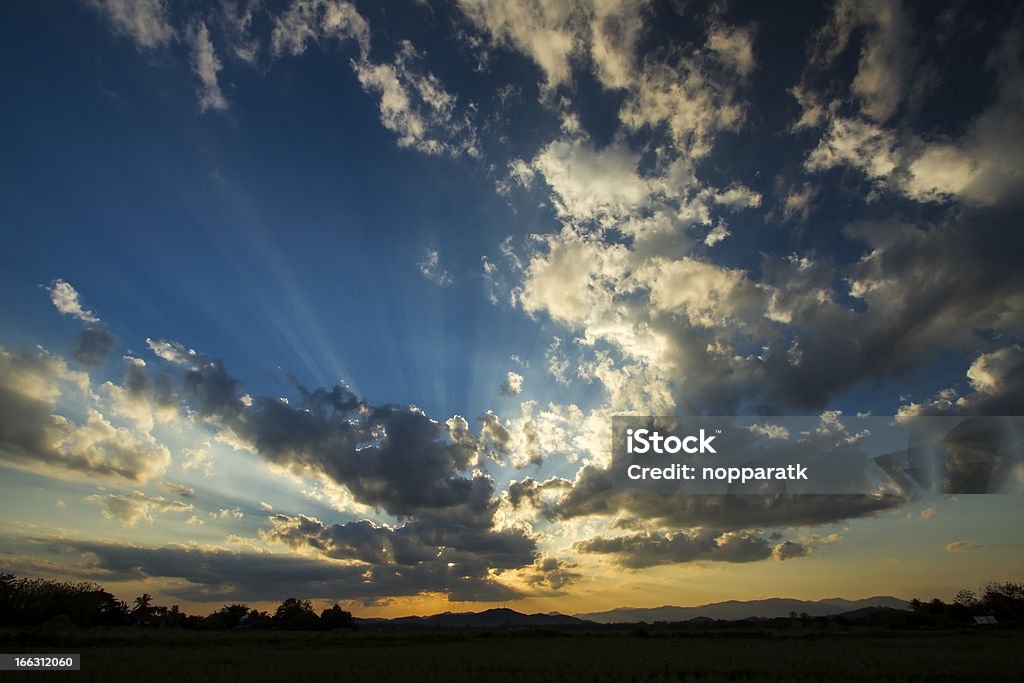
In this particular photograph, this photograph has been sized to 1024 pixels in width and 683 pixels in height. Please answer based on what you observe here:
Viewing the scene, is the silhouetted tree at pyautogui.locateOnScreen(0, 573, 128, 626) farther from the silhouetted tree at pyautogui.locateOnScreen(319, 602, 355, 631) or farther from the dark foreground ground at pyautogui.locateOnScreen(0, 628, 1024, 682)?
the dark foreground ground at pyautogui.locateOnScreen(0, 628, 1024, 682)

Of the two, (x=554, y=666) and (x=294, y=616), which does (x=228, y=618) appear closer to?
(x=294, y=616)

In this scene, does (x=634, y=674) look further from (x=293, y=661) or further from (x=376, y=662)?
(x=293, y=661)

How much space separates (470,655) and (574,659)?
11.3 metres

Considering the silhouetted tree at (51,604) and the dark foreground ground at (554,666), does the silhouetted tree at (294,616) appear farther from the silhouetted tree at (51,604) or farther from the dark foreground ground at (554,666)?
the dark foreground ground at (554,666)

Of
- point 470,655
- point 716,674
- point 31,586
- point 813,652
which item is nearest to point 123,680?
point 470,655

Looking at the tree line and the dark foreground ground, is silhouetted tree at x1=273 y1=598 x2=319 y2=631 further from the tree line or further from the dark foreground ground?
the dark foreground ground

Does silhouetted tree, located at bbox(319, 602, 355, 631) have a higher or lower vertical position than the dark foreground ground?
lower

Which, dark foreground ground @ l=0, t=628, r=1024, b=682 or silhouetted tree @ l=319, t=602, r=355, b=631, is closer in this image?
dark foreground ground @ l=0, t=628, r=1024, b=682

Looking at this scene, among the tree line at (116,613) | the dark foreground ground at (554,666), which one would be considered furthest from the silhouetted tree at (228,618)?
the dark foreground ground at (554,666)

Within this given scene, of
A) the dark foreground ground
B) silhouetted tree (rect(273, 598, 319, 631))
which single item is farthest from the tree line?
the dark foreground ground

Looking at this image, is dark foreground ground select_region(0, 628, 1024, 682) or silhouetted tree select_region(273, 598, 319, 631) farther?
silhouetted tree select_region(273, 598, 319, 631)

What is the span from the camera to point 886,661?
151ft

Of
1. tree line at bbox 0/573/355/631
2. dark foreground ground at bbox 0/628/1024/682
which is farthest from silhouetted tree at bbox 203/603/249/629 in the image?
dark foreground ground at bbox 0/628/1024/682

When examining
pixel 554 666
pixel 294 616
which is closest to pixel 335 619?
pixel 294 616
